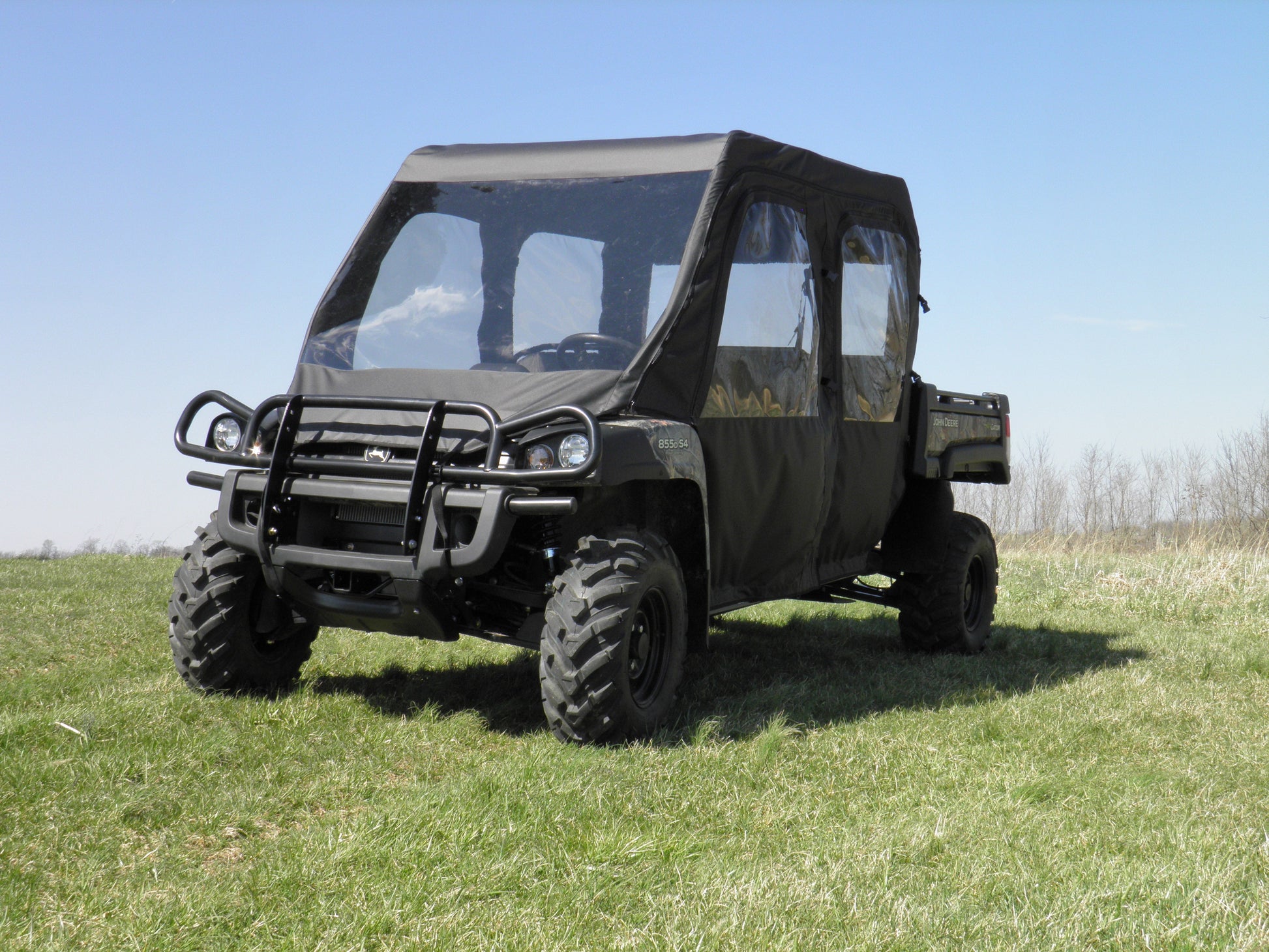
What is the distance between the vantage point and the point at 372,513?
5.14 metres

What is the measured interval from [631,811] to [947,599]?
4273mm

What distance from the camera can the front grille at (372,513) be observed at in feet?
16.6

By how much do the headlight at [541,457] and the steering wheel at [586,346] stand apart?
26.8 inches

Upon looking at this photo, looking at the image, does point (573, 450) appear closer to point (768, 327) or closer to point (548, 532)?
point (548, 532)

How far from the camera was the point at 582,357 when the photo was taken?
17.9ft

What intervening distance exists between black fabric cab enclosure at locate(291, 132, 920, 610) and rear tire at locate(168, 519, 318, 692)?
0.79m

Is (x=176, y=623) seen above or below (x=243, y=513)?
below

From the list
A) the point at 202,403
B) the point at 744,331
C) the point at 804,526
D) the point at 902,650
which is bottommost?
the point at 902,650

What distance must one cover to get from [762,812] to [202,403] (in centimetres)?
325

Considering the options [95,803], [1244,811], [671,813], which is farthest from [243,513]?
[1244,811]

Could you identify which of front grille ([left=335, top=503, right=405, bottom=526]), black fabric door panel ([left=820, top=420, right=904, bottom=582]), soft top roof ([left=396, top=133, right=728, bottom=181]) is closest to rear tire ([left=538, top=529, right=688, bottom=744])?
front grille ([left=335, top=503, right=405, bottom=526])

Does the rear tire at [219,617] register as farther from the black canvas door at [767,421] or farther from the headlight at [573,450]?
the black canvas door at [767,421]

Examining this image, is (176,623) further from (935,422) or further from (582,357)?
(935,422)

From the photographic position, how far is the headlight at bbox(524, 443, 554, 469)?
4809mm
